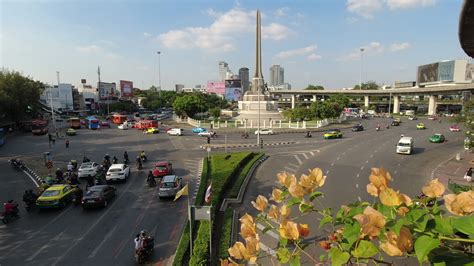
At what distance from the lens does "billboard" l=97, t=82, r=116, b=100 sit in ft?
331

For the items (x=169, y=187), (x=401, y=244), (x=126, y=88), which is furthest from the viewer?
(x=126, y=88)

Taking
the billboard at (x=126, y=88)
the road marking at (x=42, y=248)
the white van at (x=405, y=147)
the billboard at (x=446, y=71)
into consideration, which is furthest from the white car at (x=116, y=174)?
the billboard at (x=446, y=71)

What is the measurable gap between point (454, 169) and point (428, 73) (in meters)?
97.0

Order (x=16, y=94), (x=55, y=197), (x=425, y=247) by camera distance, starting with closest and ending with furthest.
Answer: (x=425, y=247) → (x=55, y=197) → (x=16, y=94)

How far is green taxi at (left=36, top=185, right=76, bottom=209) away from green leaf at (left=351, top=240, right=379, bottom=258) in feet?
59.3

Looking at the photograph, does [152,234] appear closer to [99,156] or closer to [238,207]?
[238,207]

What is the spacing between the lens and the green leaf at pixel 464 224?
141 cm

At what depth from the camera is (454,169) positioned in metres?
25.0

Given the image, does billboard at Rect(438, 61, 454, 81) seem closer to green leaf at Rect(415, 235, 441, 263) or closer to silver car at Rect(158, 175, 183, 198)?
silver car at Rect(158, 175, 183, 198)

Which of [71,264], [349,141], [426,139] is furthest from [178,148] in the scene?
[426,139]

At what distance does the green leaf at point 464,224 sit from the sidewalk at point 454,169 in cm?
2299

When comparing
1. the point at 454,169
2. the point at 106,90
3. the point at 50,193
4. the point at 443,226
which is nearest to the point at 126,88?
the point at 106,90

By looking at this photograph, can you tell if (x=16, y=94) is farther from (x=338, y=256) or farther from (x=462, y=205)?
(x=462, y=205)

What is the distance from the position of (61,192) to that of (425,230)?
1904 cm
